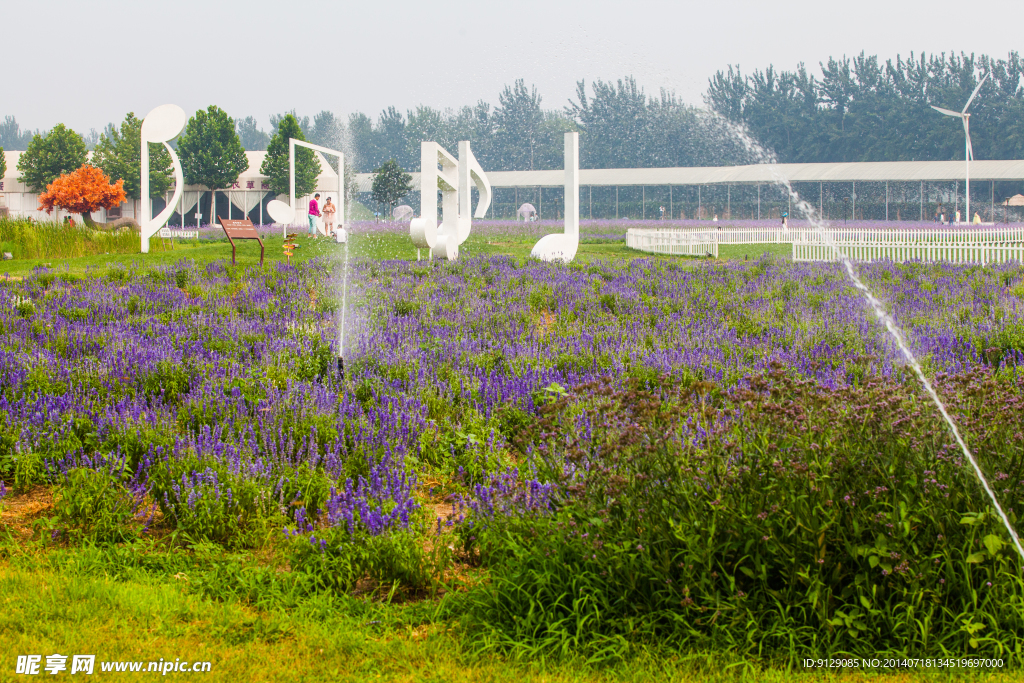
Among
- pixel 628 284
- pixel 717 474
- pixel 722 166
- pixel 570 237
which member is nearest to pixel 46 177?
pixel 722 166

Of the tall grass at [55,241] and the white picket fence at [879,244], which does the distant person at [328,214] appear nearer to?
the tall grass at [55,241]

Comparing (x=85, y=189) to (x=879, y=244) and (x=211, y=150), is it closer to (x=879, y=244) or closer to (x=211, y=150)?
(x=211, y=150)

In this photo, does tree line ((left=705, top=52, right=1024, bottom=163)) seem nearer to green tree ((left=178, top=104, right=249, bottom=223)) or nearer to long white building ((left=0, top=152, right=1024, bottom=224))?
long white building ((left=0, top=152, right=1024, bottom=224))

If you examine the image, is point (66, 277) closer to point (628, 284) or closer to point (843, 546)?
point (628, 284)

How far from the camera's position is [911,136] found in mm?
63094

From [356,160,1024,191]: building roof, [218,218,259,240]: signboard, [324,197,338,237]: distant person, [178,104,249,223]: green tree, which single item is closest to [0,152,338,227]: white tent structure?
[178,104,249,223]: green tree

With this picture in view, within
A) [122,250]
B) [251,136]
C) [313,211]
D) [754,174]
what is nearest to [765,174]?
[754,174]

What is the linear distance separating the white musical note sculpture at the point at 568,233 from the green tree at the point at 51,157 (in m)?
46.9

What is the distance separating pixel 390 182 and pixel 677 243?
25964 mm

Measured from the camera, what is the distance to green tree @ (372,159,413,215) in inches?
1871

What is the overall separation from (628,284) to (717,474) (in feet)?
29.3

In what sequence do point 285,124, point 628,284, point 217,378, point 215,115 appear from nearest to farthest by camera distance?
point 217,378 < point 628,284 < point 285,124 < point 215,115

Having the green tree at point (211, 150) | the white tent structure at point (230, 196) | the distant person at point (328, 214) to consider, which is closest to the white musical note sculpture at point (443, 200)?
the distant person at point (328, 214)

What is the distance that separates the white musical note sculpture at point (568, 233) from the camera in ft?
55.7
